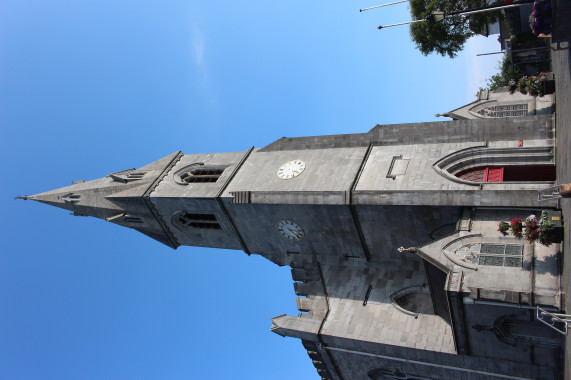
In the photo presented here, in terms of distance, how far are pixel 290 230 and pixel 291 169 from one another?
10.4 feet

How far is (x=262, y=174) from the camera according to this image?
2409 cm

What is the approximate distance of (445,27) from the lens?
36.5 meters

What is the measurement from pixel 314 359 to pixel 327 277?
5155 mm

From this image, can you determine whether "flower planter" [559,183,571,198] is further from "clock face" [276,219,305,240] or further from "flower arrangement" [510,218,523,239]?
"clock face" [276,219,305,240]

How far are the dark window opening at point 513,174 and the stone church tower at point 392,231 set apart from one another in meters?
0.05

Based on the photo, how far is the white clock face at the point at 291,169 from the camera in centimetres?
2295

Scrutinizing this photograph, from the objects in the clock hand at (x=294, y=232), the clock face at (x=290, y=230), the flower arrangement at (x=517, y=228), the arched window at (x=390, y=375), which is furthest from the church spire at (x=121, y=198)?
the flower arrangement at (x=517, y=228)

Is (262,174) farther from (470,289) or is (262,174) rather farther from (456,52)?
(456,52)

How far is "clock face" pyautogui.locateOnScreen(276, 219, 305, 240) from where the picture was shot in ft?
75.6

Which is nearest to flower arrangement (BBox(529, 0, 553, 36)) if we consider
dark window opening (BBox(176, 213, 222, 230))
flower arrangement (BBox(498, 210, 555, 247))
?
flower arrangement (BBox(498, 210, 555, 247))

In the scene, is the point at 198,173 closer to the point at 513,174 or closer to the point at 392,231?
the point at 392,231

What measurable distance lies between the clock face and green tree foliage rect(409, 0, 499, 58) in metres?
20.8

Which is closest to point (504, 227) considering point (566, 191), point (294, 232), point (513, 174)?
point (566, 191)

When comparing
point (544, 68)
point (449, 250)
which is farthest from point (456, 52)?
point (449, 250)
